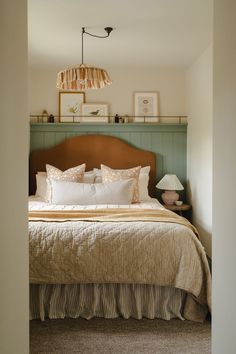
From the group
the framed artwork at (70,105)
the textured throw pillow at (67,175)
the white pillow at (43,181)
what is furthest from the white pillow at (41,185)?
the framed artwork at (70,105)

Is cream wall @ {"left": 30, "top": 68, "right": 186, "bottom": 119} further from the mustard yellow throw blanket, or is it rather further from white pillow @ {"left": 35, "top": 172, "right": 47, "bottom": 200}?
the mustard yellow throw blanket

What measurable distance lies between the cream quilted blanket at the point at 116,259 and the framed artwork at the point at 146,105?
261cm

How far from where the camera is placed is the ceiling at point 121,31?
2967 mm

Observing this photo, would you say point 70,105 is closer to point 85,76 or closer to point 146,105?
point 146,105

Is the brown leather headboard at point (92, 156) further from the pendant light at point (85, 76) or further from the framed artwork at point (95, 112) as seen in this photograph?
the pendant light at point (85, 76)

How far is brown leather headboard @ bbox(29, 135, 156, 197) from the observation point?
197 inches

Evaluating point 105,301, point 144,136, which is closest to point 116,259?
point 105,301

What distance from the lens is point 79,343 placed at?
2500mm
